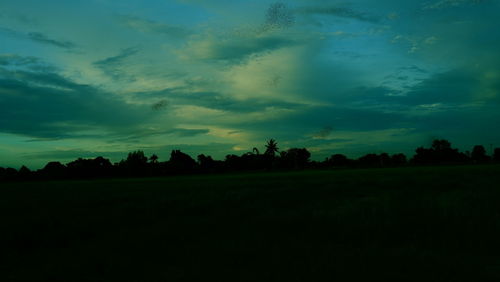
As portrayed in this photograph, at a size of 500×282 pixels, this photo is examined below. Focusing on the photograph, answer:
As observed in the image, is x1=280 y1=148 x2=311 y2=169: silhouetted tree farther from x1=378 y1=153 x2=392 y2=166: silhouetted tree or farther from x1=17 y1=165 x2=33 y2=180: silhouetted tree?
x1=17 y1=165 x2=33 y2=180: silhouetted tree

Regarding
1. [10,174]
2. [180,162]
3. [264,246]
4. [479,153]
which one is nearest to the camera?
[264,246]

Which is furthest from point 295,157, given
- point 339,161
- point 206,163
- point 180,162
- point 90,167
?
point 90,167

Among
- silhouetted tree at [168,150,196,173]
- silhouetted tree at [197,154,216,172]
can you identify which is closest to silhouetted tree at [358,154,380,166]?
silhouetted tree at [197,154,216,172]

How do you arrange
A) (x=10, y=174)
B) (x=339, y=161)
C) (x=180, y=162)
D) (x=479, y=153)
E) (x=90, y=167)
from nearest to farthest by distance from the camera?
(x=10, y=174)
(x=90, y=167)
(x=180, y=162)
(x=339, y=161)
(x=479, y=153)

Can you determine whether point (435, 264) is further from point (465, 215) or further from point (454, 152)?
point (454, 152)

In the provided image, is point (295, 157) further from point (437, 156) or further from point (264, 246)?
point (264, 246)

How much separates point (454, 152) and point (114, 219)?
142 metres

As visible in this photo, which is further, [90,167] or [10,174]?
[90,167]

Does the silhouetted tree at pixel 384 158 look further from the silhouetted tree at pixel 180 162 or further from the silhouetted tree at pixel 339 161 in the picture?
the silhouetted tree at pixel 180 162

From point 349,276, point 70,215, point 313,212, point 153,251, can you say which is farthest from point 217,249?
point 70,215

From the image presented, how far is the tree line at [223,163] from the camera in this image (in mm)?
100812

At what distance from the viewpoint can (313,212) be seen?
1584 centimetres

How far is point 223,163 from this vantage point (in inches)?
4592

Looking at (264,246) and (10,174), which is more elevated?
(10,174)
